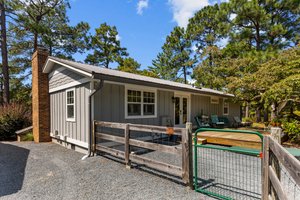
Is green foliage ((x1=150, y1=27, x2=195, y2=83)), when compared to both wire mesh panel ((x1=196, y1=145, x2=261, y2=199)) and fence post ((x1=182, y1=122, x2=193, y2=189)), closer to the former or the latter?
wire mesh panel ((x1=196, y1=145, x2=261, y2=199))

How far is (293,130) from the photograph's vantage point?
713 cm

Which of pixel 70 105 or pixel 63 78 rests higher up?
pixel 63 78

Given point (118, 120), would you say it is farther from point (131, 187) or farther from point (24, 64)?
point (24, 64)

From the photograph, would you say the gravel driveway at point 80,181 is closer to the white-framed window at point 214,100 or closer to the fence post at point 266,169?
the fence post at point 266,169

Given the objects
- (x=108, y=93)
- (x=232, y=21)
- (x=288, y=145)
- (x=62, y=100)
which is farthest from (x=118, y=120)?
(x=232, y=21)

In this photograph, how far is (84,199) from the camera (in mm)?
3096

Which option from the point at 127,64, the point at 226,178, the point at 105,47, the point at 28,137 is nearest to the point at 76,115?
the point at 28,137

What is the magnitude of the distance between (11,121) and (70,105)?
209 inches

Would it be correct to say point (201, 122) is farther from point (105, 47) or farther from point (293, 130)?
point (105, 47)

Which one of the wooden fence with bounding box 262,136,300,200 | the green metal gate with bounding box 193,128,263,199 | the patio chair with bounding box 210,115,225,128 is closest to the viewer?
the wooden fence with bounding box 262,136,300,200

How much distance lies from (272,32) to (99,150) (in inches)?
676

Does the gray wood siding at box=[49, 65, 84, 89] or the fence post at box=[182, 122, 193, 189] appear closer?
the fence post at box=[182, 122, 193, 189]

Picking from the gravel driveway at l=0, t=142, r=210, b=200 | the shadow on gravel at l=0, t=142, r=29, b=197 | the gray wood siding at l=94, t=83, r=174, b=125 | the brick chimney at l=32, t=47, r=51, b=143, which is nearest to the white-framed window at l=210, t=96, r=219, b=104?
the gray wood siding at l=94, t=83, r=174, b=125

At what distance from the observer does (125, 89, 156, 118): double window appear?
6.92 metres
